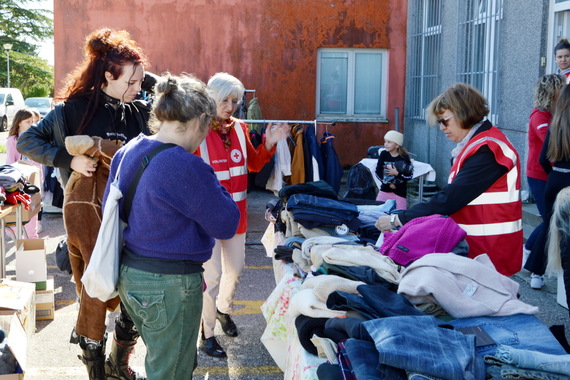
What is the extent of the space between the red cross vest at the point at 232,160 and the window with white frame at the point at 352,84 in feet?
30.8

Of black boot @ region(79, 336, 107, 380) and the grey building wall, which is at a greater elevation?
the grey building wall

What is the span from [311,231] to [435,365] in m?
2.15

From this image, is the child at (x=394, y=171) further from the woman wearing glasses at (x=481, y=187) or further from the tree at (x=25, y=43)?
the tree at (x=25, y=43)

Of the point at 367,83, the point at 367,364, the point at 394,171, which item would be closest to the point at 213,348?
the point at 367,364

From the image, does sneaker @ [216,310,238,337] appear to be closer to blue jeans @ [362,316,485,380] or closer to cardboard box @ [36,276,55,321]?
cardboard box @ [36,276,55,321]

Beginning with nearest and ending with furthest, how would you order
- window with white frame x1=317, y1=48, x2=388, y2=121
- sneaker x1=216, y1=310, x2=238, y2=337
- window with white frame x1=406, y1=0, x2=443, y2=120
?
1. sneaker x1=216, y1=310, x2=238, y2=337
2. window with white frame x1=406, y1=0, x2=443, y2=120
3. window with white frame x1=317, y1=48, x2=388, y2=121

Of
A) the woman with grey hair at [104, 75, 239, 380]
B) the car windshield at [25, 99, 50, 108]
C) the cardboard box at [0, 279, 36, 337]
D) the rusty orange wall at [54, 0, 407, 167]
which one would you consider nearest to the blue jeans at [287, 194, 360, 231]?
the woman with grey hair at [104, 75, 239, 380]

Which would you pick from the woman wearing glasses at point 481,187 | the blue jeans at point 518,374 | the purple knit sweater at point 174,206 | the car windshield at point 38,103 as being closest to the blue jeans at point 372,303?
the blue jeans at point 518,374

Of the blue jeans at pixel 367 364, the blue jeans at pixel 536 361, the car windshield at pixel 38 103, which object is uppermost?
the car windshield at pixel 38 103

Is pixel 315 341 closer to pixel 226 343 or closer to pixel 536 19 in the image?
pixel 226 343

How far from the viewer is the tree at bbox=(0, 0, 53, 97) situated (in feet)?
159

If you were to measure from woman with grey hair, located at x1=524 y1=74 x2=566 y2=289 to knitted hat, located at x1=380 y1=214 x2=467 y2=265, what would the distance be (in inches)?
115

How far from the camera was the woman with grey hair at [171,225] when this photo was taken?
9.51 ft

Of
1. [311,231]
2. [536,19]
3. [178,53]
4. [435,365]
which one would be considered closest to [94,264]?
[311,231]
